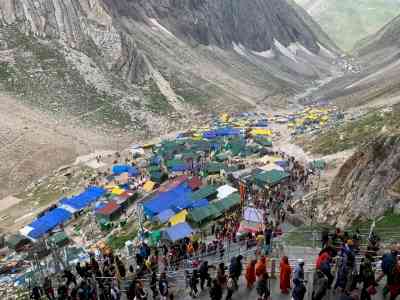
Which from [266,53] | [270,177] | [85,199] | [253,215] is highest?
[266,53]

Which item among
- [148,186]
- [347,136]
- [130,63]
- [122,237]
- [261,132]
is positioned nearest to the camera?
[122,237]

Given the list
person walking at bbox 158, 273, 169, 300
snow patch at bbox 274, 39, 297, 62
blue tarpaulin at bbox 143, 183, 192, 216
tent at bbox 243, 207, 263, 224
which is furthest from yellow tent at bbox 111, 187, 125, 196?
snow patch at bbox 274, 39, 297, 62

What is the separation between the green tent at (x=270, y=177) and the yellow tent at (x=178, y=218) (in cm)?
672

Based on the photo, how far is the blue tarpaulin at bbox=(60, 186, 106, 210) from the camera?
31.7m

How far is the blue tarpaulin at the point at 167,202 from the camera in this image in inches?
1079

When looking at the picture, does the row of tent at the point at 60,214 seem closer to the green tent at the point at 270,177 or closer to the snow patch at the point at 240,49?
the green tent at the point at 270,177

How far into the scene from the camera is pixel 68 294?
43.8 feet

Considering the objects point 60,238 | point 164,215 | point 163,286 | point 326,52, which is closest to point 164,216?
point 164,215

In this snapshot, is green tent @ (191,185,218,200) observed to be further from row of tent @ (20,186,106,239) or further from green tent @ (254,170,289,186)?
row of tent @ (20,186,106,239)

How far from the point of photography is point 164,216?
87.1ft

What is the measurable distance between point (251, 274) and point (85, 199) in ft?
77.5

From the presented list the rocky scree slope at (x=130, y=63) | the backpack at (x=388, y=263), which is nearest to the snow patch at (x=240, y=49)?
the rocky scree slope at (x=130, y=63)

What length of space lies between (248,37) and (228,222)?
3972 inches

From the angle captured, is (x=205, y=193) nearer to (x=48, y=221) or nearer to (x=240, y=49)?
(x=48, y=221)
